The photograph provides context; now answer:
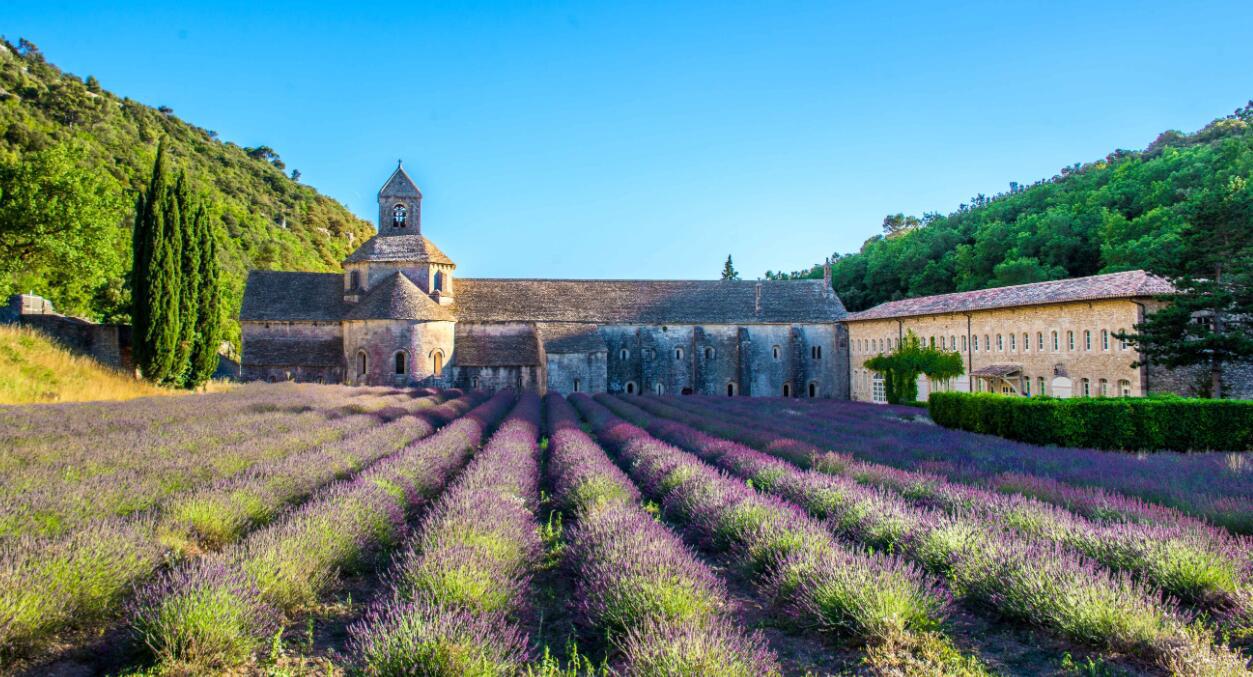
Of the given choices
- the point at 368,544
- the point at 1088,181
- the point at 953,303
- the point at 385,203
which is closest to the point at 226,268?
the point at 385,203

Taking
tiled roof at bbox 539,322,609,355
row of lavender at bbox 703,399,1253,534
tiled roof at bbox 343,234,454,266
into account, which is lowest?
row of lavender at bbox 703,399,1253,534

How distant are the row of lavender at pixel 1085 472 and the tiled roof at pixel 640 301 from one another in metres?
25.0

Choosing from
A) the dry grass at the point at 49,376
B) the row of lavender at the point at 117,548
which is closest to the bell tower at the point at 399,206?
the dry grass at the point at 49,376

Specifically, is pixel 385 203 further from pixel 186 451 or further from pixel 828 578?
pixel 828 578

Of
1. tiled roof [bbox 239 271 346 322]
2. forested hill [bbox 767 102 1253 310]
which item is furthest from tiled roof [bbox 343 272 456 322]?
forested hill [bbox 767 102 1253 310]

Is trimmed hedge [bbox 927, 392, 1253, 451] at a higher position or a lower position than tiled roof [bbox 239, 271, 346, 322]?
lower

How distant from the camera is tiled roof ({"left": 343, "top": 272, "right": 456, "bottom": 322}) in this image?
3366cm

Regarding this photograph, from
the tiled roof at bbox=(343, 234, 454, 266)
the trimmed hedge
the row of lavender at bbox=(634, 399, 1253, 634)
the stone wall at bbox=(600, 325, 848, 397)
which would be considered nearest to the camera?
the row of lavender at bbox=(634, 399, 1253, 634)

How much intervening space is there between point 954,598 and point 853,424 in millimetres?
13071

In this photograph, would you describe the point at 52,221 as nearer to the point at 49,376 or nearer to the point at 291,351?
the point at 49,376

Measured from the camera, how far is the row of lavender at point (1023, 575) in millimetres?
3840

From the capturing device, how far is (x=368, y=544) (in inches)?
250

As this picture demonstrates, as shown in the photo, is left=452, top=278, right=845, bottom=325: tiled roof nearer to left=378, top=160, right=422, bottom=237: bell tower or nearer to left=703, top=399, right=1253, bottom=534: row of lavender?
left=378, top=160, right=422, bottom=237: bell tower

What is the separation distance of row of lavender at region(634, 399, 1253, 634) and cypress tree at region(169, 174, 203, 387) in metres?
22.4
